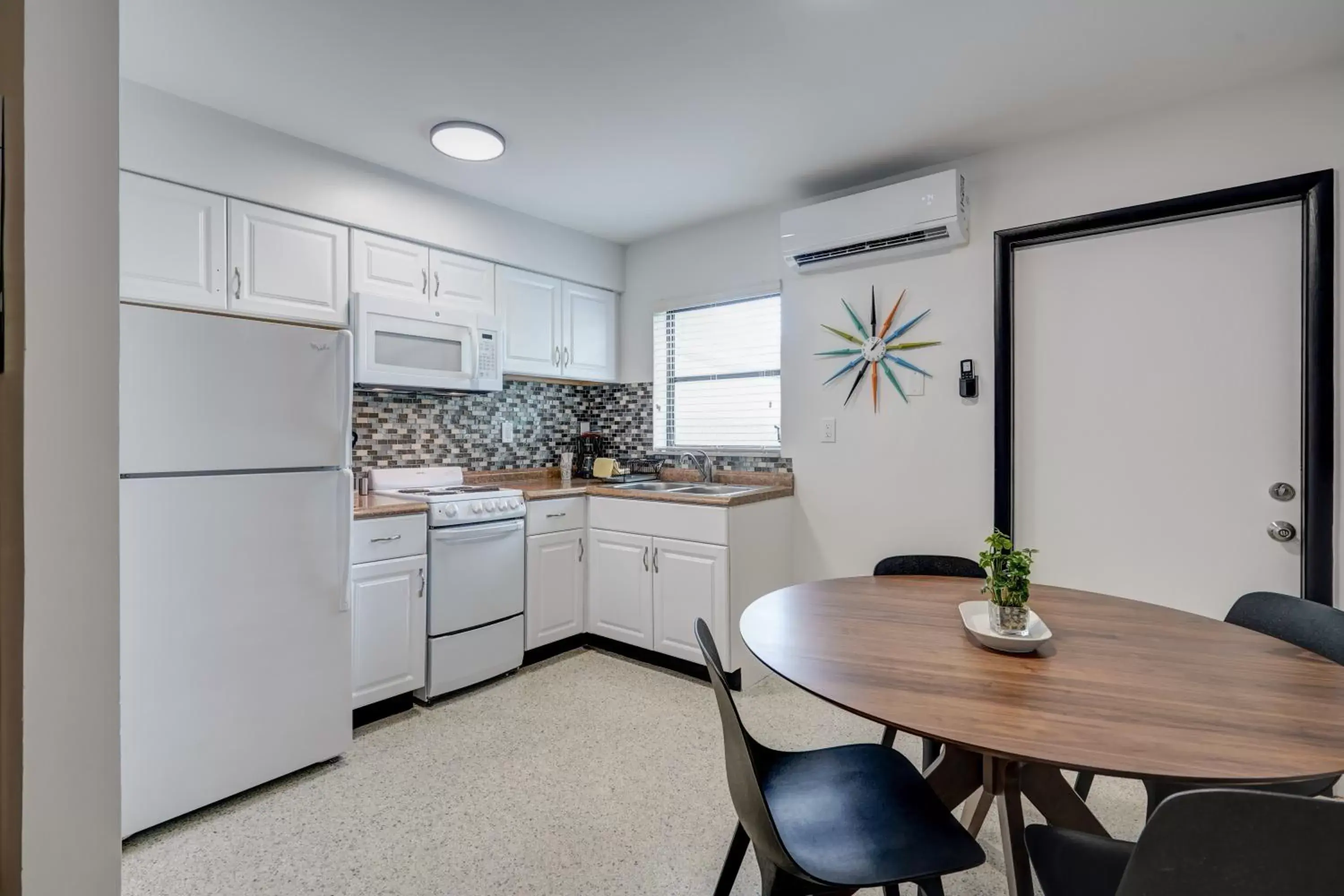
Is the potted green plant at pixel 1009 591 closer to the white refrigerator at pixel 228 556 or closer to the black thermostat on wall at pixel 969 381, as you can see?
the black thermostat on wall at pixel 969 381

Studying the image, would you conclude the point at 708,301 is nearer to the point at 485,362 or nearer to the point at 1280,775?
the point at 485,362

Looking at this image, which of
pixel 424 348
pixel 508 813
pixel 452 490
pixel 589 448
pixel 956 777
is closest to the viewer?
pixel 956 777

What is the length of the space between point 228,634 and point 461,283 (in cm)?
190

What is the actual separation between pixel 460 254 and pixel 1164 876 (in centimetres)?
329

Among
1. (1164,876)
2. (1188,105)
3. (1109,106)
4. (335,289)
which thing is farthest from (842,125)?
(1164,876)

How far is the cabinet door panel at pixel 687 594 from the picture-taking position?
2.85 metres

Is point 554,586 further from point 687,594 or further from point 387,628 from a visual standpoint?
point 387,628

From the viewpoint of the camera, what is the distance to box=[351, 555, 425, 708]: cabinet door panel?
8.04ft

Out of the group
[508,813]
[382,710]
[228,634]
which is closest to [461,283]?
[228,634]

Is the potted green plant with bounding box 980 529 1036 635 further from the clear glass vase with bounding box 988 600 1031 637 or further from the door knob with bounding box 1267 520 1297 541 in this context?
the door knob with bounding box 1267 520 1297 541

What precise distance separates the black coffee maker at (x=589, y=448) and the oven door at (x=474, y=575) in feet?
3.70

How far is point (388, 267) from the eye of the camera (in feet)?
9.43

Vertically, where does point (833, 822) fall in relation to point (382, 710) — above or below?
above

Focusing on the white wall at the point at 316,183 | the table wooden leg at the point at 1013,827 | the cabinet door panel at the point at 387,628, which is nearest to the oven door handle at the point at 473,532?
the cabinet door panel at the point at 387,628
